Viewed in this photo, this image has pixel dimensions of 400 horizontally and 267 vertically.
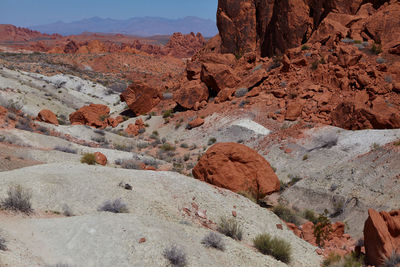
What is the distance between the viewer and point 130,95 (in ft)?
83.7

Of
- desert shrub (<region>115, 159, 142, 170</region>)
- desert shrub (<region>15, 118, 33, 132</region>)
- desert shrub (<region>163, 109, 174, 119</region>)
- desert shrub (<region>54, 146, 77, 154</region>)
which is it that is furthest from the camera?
desert shrub (<region>163, 109, 174, 119</region>)

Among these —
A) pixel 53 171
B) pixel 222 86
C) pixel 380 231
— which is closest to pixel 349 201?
pixel 380 231

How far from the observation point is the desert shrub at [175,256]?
4609mm

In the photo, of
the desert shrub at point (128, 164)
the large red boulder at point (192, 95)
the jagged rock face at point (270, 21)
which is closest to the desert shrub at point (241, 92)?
the large red boulder at point (192, 95)

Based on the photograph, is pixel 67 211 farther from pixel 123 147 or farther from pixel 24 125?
pixel 123 147

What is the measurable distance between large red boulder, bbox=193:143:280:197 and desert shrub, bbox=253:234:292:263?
9.16ft

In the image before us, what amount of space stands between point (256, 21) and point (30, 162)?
23899 mm

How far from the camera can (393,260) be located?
5.23 metres

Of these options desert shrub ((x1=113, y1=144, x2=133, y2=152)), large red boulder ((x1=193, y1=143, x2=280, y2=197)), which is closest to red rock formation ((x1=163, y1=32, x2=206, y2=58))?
desert shrub ((x1=113, y1=144, x2=133, y2=152))

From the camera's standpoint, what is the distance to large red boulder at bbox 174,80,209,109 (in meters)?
22.8

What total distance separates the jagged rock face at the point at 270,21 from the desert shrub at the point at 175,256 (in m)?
23.4

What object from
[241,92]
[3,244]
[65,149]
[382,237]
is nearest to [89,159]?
[65,149]

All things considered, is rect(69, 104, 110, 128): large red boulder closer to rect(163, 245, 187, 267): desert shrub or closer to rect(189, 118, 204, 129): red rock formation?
rect(189, 118, 204, 129): red rock formation

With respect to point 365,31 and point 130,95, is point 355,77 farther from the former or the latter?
point 130,95
